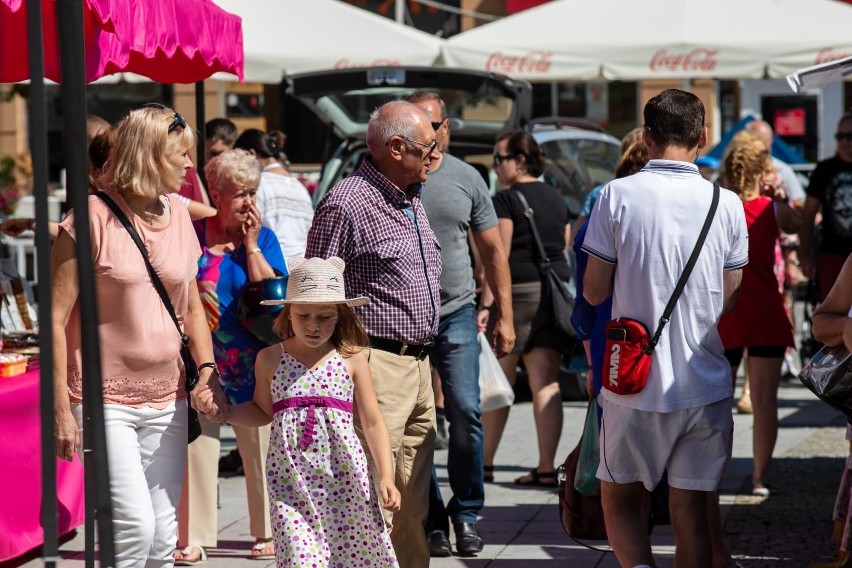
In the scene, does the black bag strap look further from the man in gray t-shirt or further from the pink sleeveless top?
the man in gray t-shirt

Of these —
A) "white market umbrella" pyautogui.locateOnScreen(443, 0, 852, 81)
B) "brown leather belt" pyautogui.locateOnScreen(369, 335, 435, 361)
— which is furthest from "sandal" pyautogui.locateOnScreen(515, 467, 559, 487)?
"white market umbrella" pyautogui.locateOnScreen(443, 0, 852, 81)

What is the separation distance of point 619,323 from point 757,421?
276cm

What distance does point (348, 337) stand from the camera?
4.36 m

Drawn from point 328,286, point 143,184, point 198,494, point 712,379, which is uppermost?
point 143,184

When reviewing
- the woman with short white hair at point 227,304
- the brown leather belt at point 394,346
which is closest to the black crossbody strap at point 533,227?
the woman with short white hair at point 227,304

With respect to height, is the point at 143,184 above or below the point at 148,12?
below

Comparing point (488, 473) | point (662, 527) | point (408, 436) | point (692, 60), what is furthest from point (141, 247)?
point (692, 60)

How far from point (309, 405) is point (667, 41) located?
7.09 metres

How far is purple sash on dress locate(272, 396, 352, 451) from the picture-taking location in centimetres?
422

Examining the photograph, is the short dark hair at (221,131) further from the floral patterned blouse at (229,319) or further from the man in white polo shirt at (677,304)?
the man in white polo shirt at (677,304)

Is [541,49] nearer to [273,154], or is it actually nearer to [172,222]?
[273,154]

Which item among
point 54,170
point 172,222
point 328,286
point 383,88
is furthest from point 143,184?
point 54,170

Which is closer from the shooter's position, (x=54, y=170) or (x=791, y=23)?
(x=791, y=23)

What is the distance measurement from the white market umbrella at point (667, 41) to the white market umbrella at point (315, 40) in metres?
0.41
